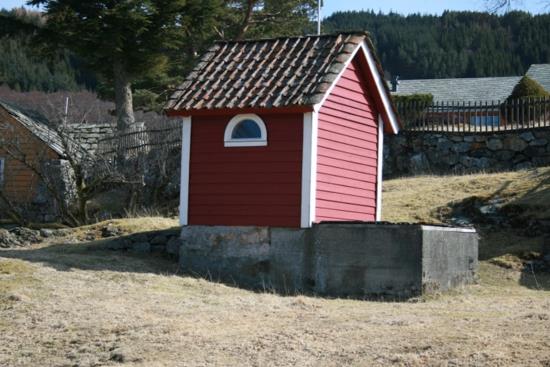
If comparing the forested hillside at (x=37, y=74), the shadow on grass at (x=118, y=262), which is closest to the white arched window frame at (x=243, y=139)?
the shadow on grass at (x=118, y=262)

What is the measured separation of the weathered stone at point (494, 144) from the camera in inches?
1006

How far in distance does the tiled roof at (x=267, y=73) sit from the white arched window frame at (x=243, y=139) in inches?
13.4

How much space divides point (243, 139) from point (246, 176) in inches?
25.6

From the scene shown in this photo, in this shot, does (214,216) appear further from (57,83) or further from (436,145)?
(57,83)

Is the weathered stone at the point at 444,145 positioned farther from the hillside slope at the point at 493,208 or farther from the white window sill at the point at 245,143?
the white window sill at the point at 245,143

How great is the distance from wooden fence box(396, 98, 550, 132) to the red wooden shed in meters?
10.2

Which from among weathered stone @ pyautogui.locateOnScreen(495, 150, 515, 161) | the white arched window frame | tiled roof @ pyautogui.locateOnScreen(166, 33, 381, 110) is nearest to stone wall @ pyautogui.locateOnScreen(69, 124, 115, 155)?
tiled roof @ pyautogui.locateOnScreen(166, 33, 381, 110)

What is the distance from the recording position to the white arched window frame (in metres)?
15.3

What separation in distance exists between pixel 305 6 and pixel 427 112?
394 inches

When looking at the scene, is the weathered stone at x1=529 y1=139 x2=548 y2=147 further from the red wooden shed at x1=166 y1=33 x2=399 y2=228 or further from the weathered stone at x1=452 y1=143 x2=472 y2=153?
the red wooden shed at x1=166 y1=33 x2=399 y2=228

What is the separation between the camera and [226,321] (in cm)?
1138

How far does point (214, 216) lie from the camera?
15.7 metres

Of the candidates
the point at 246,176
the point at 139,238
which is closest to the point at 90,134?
the point at 139,238

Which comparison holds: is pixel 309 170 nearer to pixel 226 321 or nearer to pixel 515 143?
pixel 226 321
